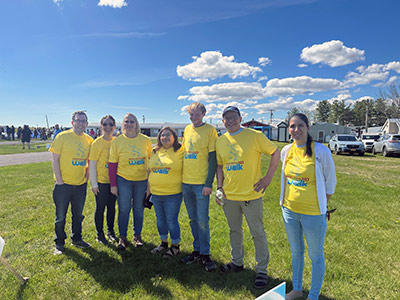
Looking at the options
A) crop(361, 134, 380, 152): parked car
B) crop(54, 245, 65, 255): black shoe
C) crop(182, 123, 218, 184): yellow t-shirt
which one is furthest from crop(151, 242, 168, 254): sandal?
crop(361, 134, 380, 152): parked car

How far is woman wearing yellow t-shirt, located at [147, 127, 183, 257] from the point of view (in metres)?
3.41

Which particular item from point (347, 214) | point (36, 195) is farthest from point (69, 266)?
point (347, 214)

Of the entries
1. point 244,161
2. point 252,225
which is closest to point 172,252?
point 252,225

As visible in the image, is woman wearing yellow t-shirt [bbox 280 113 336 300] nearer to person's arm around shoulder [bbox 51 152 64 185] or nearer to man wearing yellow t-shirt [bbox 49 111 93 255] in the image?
man wearing yellow t-shirt [bbox 49 111 93 255]

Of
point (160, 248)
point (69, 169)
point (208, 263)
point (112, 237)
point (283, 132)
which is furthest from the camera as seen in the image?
point (283, 132)

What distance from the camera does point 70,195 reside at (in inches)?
148

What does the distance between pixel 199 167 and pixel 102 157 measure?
5.69ft

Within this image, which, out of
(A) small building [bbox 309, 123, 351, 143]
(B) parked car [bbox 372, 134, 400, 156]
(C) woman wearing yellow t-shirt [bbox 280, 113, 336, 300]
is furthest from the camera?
(A) small building [bbox 309, 123, 351, 143]

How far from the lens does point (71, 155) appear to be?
3672 millimetres

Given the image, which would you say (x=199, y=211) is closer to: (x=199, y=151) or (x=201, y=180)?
(x=201, y=180)

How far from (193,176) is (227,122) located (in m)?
0.88

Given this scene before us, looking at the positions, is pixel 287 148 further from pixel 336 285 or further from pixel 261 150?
pixel 336 285

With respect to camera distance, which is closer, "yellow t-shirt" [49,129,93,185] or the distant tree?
"yellow t-shirt" [49,129,93,185]

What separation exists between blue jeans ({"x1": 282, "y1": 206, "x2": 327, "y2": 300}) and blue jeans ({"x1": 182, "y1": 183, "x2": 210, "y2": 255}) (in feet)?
3.63
